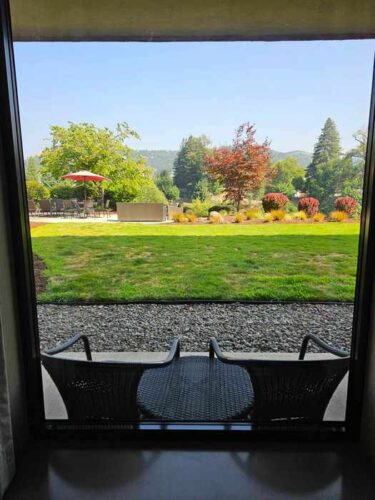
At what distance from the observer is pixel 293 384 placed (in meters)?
1.44

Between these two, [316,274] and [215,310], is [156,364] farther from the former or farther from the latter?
[316,274]

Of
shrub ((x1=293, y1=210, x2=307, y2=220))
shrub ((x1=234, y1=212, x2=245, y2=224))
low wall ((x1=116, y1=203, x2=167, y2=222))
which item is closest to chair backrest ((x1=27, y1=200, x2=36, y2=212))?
low wall ((x1=116, y1=203, x2=167, y2=222))

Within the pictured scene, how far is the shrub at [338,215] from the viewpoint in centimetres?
157

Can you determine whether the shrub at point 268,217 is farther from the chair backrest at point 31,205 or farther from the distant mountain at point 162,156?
the chair backrest at point 31,205

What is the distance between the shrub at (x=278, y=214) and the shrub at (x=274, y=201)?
3cm

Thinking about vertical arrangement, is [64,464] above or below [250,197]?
below

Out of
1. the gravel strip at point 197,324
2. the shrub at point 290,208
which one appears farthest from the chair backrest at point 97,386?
the shrub at point 290,208

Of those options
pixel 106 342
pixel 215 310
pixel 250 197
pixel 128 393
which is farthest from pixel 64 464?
pixel 250 197

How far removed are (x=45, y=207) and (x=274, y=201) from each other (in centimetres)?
122

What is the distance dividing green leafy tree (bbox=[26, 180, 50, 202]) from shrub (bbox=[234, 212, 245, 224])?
107cm

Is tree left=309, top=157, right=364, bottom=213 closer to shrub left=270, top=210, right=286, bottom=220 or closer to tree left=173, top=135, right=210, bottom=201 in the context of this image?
shrub left=270, top=210, right=286, bottom=220

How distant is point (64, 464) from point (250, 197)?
1591 millimetres

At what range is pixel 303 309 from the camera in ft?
6.92

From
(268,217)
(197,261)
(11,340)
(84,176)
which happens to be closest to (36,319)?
(11,340)
